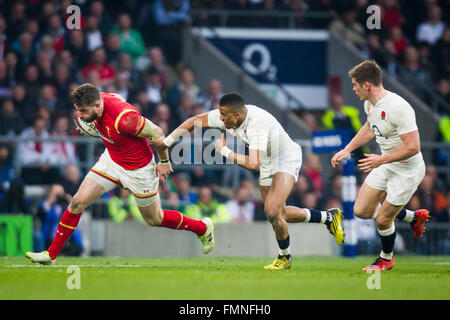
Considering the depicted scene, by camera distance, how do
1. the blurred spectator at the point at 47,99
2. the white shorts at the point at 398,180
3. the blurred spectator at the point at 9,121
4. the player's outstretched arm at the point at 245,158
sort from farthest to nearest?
the blurred spectator at the point at 47,99 → the blurred spectator at the point at 9,121 → the white shorts at the point at 398,180 → the player's outstretched arm at the point at 245,158

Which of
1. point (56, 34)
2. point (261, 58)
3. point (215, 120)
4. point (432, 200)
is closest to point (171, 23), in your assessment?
point (261, 58)

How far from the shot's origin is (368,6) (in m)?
20.7

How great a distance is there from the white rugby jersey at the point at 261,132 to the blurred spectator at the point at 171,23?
8955 mm

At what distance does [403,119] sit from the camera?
9.38 meters

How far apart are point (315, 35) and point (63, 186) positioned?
26.2 ft

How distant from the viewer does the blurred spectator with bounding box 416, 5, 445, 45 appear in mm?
20656

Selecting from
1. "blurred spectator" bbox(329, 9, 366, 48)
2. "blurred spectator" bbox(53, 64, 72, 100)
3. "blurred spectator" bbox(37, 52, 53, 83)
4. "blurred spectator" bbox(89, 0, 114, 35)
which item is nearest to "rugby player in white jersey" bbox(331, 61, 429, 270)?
"blurred spectator" bbox(53, 64, 72, 100)

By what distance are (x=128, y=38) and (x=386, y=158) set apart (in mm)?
9829

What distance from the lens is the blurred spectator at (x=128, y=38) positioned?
1770cm

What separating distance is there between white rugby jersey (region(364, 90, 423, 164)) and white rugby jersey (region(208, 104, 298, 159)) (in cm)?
108

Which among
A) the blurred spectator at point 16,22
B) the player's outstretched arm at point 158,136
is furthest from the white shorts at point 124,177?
the blurred spectator at point 16,22

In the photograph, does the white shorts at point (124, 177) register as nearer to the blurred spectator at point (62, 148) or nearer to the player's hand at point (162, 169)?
the player's hand at point (162, 169)

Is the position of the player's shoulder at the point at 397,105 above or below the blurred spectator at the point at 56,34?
below

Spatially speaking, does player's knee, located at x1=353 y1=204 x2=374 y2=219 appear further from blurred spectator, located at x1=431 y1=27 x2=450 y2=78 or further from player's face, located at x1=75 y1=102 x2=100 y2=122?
blurred spectator, located at x1=431 y1=27 x2=450 y2=78
